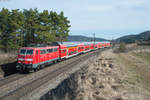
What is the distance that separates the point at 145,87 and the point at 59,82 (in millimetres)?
7677

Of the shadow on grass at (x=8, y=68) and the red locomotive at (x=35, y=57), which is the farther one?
the shadow on grass at (x=8, y=68)

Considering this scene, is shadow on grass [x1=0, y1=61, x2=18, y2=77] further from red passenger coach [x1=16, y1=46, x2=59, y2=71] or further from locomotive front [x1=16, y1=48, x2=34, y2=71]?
locomotive front [x1=16, y1=48, x2=34, y2=71]

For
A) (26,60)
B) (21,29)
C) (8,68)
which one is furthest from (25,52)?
(21,29)

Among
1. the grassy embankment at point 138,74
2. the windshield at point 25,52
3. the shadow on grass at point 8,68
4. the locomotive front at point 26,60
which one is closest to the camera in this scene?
the grassy embankment at point 138,74

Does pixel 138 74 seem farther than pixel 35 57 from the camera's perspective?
No

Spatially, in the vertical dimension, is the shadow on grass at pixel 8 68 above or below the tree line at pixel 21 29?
below

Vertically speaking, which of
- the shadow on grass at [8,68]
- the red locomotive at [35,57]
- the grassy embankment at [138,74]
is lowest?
the shadow on grass at [8,68]

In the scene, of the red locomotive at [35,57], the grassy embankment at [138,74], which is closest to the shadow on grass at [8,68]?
the red locomotive at [35,57]

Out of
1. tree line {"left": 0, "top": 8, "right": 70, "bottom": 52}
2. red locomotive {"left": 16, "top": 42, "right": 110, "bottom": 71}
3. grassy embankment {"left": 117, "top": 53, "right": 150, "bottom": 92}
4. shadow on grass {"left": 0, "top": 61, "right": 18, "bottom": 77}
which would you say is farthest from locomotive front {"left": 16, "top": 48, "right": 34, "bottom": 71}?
tree line {"left": 0, "top": 8, "right": 70, "bottom": 52}

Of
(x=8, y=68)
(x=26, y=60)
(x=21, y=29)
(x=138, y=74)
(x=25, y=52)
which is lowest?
(x=8, y=68)

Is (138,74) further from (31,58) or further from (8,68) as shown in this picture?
(8,68)

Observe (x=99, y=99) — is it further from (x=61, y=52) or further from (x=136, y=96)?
(x=61, y=52)

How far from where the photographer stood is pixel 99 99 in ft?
24.5

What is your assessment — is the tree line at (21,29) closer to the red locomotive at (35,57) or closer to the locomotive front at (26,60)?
the red locomotive at (35,57)
